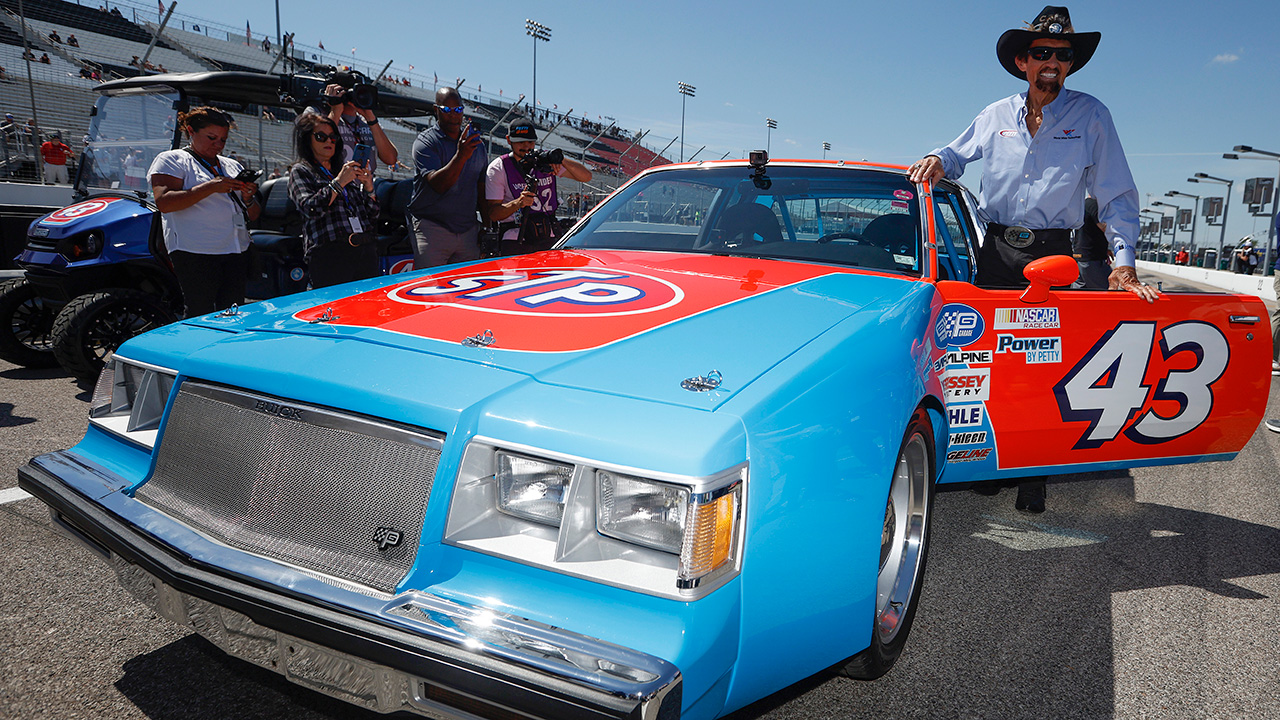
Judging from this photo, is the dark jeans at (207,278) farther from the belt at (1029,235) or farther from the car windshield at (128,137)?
the belt at (1029,235)

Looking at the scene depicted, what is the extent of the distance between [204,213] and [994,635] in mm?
4123

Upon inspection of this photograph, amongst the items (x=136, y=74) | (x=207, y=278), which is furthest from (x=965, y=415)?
(x=136, y=74)

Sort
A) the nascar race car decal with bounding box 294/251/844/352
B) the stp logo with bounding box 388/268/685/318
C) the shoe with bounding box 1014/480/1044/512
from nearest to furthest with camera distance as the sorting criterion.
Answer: the nascar race car decal with bounding box 294/251/844/352
the stp logo with bounding box 388/268/685/318
the shoe with bounding box 1014/480/1044/512

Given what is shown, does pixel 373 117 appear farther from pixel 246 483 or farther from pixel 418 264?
pixel 246 483

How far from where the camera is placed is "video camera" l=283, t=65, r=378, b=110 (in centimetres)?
476

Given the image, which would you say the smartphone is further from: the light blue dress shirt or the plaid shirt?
the light blue dress shirt

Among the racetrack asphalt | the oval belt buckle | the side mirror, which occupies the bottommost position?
the racetrack asphalt

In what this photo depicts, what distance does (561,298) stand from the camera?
7.24ft

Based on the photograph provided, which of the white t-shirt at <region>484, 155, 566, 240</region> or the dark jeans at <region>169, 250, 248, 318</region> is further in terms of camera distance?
the white t-shirt at <region>484, 155, 566, 240</region>

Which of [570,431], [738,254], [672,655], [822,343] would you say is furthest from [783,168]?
[672,655]

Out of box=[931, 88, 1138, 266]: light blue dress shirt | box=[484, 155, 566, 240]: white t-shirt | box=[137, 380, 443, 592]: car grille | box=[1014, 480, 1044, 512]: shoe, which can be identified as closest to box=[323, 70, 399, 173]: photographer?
box=[484, 155, 566, 240]: white t-shirt

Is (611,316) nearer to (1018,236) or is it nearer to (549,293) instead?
(549,293)

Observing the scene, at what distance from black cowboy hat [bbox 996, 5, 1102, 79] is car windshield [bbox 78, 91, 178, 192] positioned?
5.47 meters

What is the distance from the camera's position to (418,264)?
5.06m
